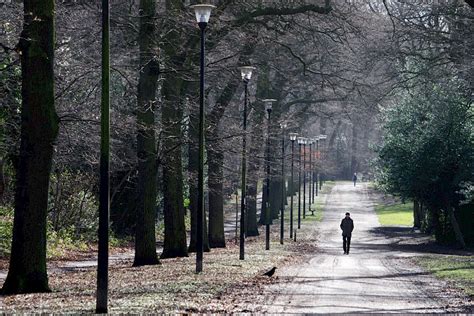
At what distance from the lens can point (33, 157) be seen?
741 inches

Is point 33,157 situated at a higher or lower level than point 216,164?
lower

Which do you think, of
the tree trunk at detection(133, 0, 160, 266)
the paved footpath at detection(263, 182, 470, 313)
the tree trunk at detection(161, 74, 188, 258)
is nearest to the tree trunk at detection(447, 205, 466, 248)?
the paved footpath at detection(263, 182, 470, 313)

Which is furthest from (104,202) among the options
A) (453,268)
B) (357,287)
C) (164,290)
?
(453,268)

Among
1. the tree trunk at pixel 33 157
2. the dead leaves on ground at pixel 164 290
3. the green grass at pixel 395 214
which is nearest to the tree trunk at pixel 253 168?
the dead leaves on ground at pixel 164 290

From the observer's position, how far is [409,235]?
61.3 m

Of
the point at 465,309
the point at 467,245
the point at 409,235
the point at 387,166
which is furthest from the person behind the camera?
the point at 409,235

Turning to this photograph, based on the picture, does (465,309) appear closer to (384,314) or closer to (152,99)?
(384,314)

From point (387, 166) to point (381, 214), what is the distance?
3774cm

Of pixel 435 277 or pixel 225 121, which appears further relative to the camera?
pixel 225 121

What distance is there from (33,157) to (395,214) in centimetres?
7238

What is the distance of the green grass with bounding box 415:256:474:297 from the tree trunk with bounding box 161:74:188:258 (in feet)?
28.4

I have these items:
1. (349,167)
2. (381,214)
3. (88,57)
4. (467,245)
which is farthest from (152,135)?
(349,167)

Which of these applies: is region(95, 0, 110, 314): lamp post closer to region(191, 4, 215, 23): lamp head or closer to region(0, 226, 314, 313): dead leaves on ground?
region(0, 226, 314, 313): dead leaves on ground

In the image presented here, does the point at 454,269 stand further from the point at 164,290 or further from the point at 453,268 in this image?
the point at 164,290
